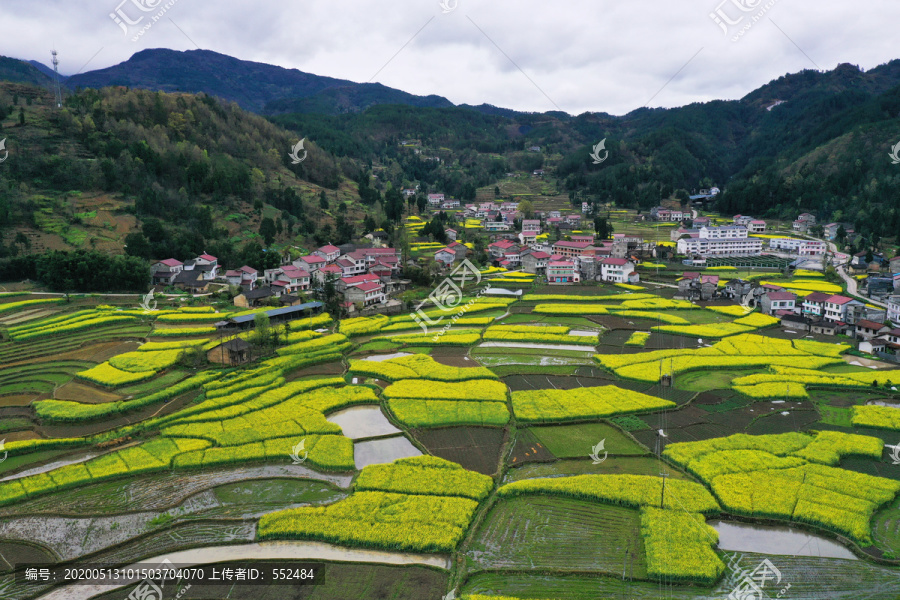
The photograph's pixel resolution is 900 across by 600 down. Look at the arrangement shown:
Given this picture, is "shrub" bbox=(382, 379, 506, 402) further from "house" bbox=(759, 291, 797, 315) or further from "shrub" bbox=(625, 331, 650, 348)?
"house" bbox=(759, 291, 797, 315)

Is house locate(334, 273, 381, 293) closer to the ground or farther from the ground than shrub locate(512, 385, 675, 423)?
farther from the ground

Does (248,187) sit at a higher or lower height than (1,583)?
higher

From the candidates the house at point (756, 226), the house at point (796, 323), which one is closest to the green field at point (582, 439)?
the house at point (796, 323)

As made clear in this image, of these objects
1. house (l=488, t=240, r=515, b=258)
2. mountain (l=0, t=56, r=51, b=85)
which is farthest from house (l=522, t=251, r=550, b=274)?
mountain (l=0, t=56, r=51, b=85)

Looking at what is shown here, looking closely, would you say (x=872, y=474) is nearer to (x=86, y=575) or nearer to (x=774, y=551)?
(x=774, y=551)

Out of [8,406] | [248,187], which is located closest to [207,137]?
[248,187]

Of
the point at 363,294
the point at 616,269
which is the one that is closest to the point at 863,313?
the point at 616,269

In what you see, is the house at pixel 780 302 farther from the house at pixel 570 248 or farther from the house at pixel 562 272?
the house at pixel 570 248
